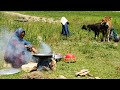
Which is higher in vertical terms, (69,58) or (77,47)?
(77,47)

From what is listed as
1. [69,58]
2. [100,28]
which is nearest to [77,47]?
[100,28]

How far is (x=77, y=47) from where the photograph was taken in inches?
453

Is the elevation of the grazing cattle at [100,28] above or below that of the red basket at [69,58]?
above

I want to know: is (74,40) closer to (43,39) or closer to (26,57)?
(43,39)

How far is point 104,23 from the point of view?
12461mm

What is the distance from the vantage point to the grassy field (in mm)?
9008

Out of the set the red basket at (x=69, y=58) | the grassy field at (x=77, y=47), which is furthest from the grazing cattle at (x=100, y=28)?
the red basket at (x=69, y=58)

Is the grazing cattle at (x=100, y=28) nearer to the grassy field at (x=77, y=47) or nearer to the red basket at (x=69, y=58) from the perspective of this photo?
the grassy field at (x=77, y=47)

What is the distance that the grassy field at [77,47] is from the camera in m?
9.01

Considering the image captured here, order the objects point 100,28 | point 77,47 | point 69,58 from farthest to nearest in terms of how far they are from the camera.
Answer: point 100,28 → point 77,47 → point 69,58

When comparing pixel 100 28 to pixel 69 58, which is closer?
pixel 69 58

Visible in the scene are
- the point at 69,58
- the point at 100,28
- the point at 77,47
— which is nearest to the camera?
the point at 69,58

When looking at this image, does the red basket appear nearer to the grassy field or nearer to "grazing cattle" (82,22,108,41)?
the grassy field

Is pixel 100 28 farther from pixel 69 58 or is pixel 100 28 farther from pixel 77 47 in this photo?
pixel 69 58
